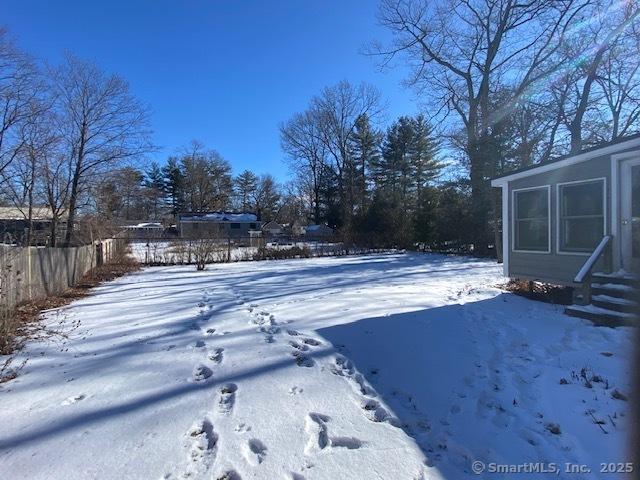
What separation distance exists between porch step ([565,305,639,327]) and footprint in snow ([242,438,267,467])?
17.2ft

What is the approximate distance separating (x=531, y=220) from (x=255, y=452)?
324 inches

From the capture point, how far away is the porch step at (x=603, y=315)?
5.38 metres

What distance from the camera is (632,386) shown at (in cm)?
347

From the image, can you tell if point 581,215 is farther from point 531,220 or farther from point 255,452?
point 255,452

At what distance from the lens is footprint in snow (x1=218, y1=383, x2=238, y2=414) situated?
121 inches

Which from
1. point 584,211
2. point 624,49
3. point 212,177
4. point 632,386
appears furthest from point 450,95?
point 212,177

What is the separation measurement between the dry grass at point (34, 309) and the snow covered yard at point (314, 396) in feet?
1.00

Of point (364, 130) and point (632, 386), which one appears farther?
point (364, 130)

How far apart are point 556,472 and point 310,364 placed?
7.35ft

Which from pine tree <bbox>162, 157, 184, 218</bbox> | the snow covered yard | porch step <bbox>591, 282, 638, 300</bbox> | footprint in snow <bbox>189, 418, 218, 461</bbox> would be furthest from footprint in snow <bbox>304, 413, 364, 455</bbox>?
pine tree <bbox>162, 157, 184, 218</bbox>

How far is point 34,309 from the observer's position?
718 centimetres

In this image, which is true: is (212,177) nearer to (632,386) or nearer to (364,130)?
(364,130)

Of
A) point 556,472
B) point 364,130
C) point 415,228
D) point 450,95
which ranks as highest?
point 364,130

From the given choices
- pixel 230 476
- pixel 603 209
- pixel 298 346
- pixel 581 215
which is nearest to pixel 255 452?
pixel 230 476
